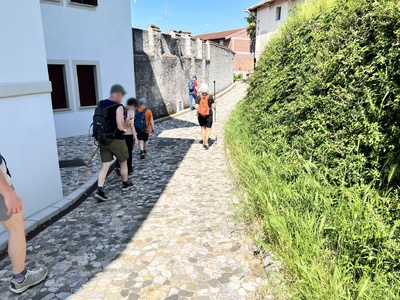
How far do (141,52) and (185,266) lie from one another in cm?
1177

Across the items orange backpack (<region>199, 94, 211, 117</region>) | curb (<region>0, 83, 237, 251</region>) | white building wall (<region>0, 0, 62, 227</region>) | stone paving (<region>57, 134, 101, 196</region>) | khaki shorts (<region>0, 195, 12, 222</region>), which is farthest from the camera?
orange backpack (<region>199, 94, 211, 117</region>)

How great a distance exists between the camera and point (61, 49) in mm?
9523

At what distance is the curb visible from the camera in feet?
12.8

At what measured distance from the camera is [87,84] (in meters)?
10.6

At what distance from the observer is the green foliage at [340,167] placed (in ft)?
8.20

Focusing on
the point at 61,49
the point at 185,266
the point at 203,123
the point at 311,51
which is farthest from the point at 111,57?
the point at 185,266

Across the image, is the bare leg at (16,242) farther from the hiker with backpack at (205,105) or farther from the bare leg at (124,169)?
the hiker with backpack at (205,105)

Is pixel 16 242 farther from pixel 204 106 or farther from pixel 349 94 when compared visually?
pixel 204 106

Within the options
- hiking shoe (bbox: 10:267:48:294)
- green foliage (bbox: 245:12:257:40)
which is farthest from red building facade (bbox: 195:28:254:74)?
hiking shoe (bbox: 10:267:48:294)

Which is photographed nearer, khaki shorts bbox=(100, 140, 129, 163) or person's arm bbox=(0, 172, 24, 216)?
person's arm bbox=(0, 172, 24, 216)

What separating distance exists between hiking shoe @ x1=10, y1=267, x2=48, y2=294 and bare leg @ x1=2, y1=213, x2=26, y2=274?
4.0 inches

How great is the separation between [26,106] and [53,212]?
155cm

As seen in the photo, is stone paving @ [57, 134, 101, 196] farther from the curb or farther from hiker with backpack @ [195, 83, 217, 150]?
hiker with backpack @ [195, 83, 217, 150]

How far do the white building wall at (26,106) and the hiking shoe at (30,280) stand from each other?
1.38 metres
